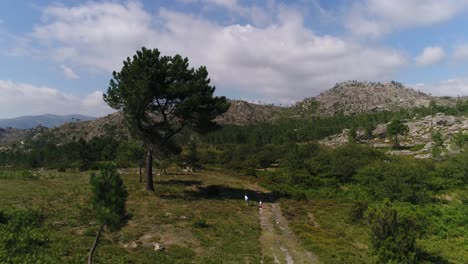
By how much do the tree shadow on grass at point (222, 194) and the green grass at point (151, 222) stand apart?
5.4 inches

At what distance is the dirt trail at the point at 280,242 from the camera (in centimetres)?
2229

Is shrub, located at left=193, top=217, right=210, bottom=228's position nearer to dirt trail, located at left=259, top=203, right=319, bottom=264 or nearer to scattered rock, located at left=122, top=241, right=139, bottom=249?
dirt trail, located at left=259, top=203, right=319, bottom=264

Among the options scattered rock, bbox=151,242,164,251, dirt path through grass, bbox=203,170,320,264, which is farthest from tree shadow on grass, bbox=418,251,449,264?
scattered rock, bbox=151,242,164,251

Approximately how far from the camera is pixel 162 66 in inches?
1465

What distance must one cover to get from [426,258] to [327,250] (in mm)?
7229

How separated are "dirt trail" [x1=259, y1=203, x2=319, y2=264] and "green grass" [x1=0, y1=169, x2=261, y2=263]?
0.88 m

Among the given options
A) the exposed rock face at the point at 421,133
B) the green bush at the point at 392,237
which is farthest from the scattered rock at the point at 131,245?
the exposed rock face at the point at 421,133

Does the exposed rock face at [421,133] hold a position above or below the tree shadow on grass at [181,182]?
above

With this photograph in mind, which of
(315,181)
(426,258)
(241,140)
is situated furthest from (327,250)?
(241,140)

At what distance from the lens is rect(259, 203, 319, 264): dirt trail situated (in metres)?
22.3

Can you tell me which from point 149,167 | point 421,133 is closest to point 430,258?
point 149,167

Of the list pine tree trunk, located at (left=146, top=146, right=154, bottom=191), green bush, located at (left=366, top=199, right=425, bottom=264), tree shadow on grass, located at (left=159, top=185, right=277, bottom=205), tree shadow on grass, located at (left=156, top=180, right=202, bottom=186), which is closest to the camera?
green bush, located at (left=366, top=199, right=425, bottom=264)

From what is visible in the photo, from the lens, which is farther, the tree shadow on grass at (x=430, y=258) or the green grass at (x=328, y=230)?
the tree shadow on grass at (x=430, y=258)

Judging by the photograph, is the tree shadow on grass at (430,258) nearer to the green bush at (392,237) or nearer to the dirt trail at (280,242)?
the green bush at (392,237)
